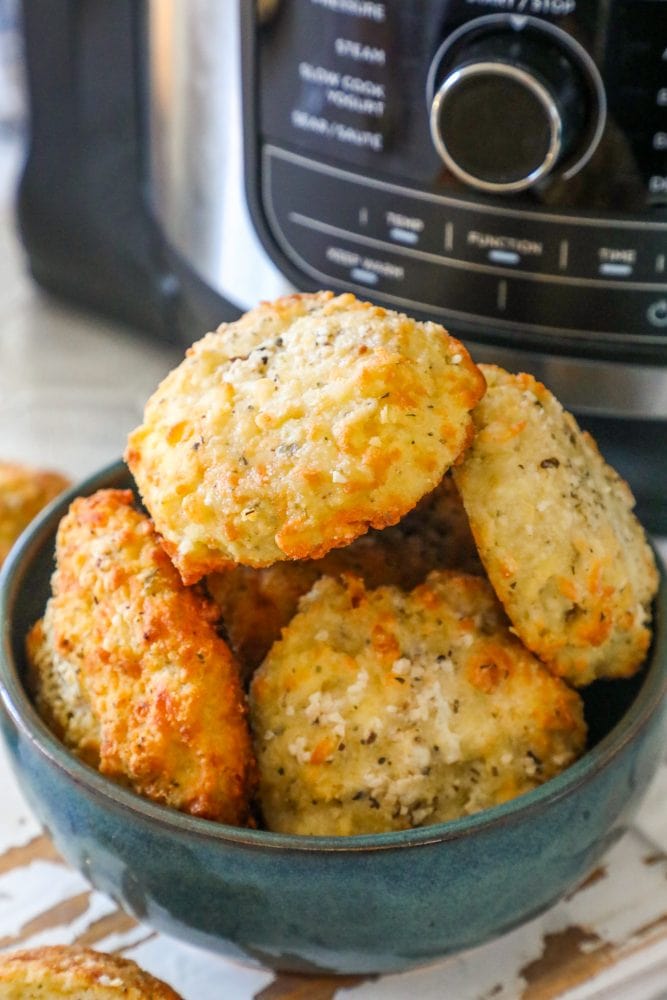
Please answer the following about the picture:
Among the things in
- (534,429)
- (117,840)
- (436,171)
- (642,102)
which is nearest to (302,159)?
(436,171)

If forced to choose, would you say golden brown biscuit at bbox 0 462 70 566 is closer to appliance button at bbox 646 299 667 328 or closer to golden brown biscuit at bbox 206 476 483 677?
golden brown biscuit at bbox 206 476 483 677

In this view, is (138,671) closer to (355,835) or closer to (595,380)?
(355,835)

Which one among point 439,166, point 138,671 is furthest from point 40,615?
point 439,166

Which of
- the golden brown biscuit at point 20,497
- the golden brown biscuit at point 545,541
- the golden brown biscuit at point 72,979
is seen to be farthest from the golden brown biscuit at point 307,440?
the golden brown biscuit at point 20,497

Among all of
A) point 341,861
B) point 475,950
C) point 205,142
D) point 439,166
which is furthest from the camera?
point 205,142

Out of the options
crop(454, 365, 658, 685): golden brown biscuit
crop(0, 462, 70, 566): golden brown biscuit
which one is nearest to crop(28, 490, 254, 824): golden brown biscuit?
crop(454, 365, 658, 685): golden brown biscuit

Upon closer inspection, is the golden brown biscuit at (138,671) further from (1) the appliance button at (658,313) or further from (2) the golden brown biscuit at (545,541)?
(1) the appliance button at (658,313)

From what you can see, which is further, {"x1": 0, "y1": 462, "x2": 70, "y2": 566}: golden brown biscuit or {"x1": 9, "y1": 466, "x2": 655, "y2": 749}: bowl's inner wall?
{"x1": 0, "y1": 462, "x2": 70, "y2": 566}: golden brown biscuit
